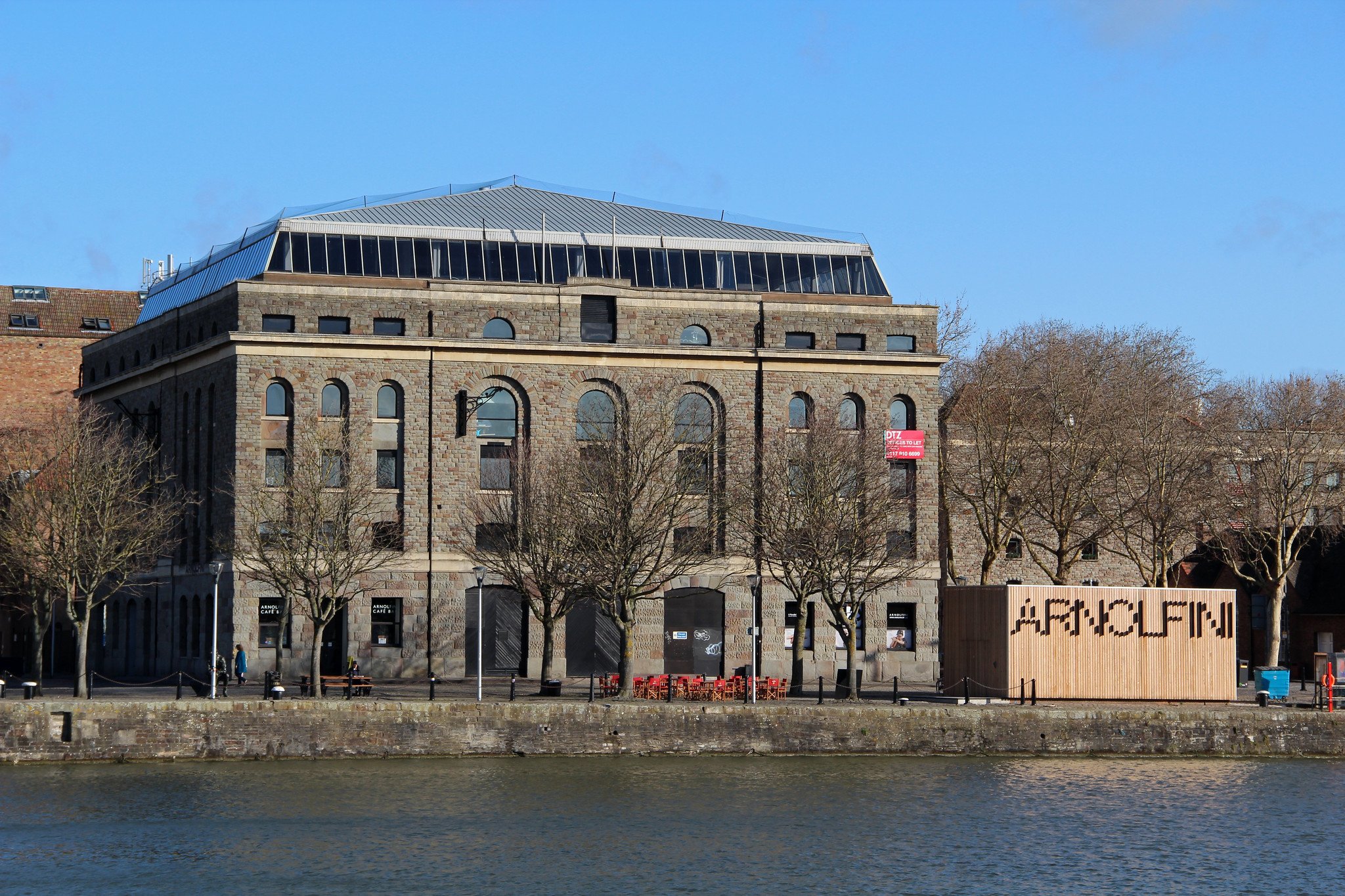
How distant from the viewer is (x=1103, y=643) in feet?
189

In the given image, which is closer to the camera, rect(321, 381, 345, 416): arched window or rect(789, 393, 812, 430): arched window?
rect(321, 381, 345, 416): arched window

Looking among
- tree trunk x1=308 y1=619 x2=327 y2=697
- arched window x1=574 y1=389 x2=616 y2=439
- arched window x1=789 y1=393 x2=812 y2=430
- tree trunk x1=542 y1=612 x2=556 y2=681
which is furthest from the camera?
arched window x1=789 y1=393 x2=812 y2=430

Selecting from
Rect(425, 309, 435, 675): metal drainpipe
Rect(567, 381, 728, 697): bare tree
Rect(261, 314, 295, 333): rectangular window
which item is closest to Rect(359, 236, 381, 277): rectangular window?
Rect(425, 309, 435, 675): metal drainpipe

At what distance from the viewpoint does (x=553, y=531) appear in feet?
199

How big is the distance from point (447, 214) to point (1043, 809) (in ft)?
124

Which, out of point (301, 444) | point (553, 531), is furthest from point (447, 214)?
point (553, 531)

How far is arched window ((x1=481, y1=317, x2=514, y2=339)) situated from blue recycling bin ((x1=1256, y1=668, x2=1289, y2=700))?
28.6 m

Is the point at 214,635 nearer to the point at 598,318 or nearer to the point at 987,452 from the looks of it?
the point at 598,318

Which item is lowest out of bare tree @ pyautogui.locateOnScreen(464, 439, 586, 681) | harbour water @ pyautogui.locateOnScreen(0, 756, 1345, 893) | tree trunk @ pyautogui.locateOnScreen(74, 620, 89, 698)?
harbour water @ pyautogui.locateOnScreen(0, 756, 1345, 893)

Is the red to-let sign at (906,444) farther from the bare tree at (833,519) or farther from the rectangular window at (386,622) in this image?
the rectangular window at (386,622)

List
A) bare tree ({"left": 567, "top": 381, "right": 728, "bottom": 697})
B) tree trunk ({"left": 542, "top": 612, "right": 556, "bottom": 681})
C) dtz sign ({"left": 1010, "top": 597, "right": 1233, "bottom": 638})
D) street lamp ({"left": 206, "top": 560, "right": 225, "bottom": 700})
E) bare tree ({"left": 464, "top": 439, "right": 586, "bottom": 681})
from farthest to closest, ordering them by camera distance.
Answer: tree trunk ({"left": 542, "top": 612, "right": 556, "bottom": 681}) < bare tree ({"left": 464, "top": 439, "right": 586, "bottom": 681}) < bare tree ({"left": 567, "top": 381, "right": 728, "bottom": 697}) < dtz sign ({"left": 1010, "top": 597, "right": 1233, "bottom": 638}) < street lamp ({"left": 206, "top": 560, "right": 225, "bottom": 700})

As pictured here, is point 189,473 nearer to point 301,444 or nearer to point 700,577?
point 301,444

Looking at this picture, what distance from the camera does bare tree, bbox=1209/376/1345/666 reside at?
243 ft

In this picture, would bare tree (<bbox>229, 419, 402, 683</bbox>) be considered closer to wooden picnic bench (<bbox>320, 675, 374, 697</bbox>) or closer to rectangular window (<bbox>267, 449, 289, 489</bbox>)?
rectangular window (<bbox>267, 449, 289, 489</bbox>)
